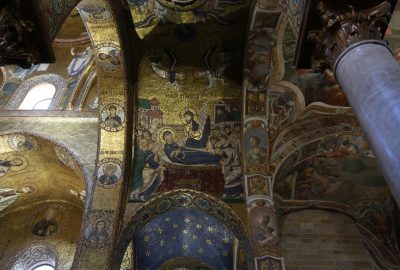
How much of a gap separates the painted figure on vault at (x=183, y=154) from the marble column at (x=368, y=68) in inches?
178

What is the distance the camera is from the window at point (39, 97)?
1073 cm

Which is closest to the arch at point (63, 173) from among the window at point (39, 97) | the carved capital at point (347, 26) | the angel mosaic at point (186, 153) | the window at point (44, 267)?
the window at point (44, 267)

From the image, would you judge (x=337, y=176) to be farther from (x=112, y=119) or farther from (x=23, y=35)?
(x=23, y=35)

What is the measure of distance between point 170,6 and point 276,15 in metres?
1.90

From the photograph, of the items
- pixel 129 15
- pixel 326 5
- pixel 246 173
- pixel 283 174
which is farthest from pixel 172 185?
pixel 326 5

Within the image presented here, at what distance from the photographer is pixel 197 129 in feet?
28.2

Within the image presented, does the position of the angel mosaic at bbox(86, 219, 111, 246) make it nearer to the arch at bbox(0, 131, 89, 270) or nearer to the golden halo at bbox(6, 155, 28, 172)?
the arch at bbox(0, 131, 89, 270)

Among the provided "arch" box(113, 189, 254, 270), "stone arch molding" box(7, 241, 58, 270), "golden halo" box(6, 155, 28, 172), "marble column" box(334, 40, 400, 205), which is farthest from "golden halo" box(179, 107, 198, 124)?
"marble column" box(334, 40, 400, 205)

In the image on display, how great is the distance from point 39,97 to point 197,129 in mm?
4841

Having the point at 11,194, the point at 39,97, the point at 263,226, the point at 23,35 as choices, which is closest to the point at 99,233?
the point at 263,226

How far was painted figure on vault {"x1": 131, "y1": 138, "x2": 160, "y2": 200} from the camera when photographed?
804 centimetres

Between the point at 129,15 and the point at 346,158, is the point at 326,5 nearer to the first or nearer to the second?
the point at 129,15

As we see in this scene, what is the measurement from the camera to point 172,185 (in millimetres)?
8109

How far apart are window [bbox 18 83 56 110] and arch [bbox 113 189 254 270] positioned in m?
4.36
